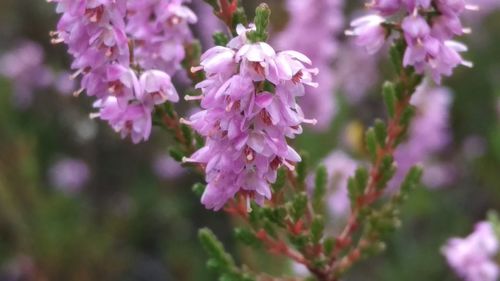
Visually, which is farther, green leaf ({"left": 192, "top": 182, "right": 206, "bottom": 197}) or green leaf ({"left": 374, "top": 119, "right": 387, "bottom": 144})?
green leaf ({"left": 374, "top": 119, "right": 387, "bottom": 144})

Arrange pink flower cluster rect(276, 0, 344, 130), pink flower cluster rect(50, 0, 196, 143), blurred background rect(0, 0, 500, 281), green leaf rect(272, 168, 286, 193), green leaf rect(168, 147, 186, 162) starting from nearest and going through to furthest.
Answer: pink flower cluster rect(50, 0, 196, 143), green leaf rect(272, 168, 286, 193), green leaf rect(168, 147, 186, 162), pink flower cluster rect(276, 0, 344, 130), blurred background rect(0, 0, 500, 281)

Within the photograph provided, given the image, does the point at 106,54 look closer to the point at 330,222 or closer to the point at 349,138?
the point at 330,222

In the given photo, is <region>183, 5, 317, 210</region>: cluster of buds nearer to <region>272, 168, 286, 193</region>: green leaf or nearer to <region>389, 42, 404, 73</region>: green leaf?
<region>272, 168, 286, 193</region>: green leaf

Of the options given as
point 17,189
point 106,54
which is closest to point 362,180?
point 106,54

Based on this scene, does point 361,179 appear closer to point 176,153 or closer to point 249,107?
point 176,153

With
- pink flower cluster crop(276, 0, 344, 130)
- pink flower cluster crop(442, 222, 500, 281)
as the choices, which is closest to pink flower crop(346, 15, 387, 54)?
pink flower cluster crop(442, 222, 500, 281)

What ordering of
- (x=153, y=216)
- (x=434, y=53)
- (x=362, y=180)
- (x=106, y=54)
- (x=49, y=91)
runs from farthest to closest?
1. (x=49, y=91)
2. (x=153, y=216)
3. (x=362, y=180)
4. (x=434, y=53)
5. (x=106, y=54)
